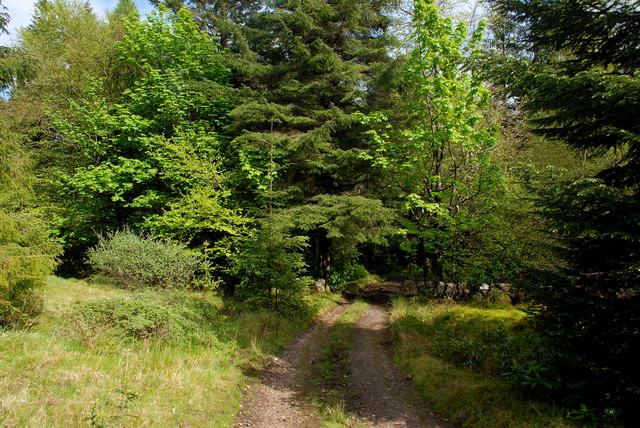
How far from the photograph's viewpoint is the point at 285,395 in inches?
317

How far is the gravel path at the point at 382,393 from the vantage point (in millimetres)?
6969

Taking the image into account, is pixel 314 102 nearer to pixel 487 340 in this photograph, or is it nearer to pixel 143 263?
pixel 143 263

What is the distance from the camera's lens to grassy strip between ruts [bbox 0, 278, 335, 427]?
491cm

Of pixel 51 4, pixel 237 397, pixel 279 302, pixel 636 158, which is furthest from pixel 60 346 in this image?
pixel 51 4

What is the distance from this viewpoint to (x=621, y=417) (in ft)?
16.8

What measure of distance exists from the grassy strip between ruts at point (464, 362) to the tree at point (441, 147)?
3175 millimetres

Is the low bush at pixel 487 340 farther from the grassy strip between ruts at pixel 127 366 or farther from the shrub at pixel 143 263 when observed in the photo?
the shrub at pixel 143 263

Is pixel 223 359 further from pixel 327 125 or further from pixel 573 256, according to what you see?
pixel 327 125

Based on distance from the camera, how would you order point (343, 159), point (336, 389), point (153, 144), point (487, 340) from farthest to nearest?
1. point (153, 144)
2. point (343, 159)
3. point (487, 340)
4. point (336, 389)

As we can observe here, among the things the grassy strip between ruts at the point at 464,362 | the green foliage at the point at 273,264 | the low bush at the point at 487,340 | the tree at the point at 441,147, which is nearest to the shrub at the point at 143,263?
the green foliage at the point at 273,264

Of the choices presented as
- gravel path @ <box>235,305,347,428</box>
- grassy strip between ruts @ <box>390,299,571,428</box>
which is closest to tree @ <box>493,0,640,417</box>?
grassy strip between ruts @ <box>390,299,571,428</box>

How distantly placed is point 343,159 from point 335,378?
10686 millimetres

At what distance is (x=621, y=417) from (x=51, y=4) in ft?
121

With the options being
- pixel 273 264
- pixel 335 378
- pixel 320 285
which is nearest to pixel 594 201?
pixel 335 378
